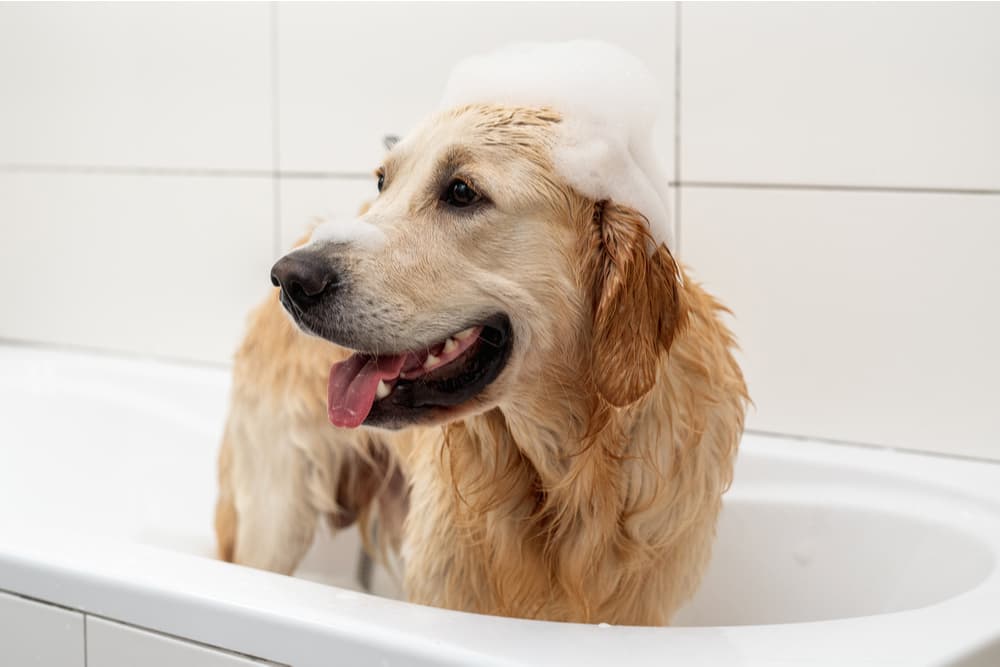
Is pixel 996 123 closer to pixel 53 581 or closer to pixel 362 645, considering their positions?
pixel 362 645

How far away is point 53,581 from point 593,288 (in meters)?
0.71

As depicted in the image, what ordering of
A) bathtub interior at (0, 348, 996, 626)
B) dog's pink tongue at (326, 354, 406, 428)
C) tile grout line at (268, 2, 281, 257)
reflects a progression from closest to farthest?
dog's pink tongue at (326, 354, 406, 428), bathtub interior at (0, 348, 996, 626), tile grout line at (268, 2, 281, 257)

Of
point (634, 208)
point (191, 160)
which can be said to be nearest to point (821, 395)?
point (634, 208)

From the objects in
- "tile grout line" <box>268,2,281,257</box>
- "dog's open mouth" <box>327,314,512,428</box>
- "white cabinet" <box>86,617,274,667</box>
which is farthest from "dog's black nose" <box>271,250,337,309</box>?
"tile grout line" <box>268,2,281,257</box>

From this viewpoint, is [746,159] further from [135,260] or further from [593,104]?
[135,260]

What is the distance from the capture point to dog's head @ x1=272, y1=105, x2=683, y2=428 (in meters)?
1.26

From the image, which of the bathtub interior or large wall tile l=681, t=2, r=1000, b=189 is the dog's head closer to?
the bathtub interior

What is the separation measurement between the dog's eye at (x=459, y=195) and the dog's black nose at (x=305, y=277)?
0.52 feet

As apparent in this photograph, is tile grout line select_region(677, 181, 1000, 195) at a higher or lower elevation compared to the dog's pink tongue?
higher

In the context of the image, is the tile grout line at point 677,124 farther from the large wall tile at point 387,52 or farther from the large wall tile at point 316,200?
the large wall tile at point 316,200

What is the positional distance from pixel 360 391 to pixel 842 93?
38.8 inches

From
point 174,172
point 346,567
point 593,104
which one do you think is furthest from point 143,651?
point 174,172

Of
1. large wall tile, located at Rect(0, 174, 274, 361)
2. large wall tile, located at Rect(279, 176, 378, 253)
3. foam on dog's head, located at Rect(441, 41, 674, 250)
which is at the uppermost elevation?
foam on dog's head, located at Rect(441, 41, 674, 250)

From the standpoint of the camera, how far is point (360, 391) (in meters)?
1.29
